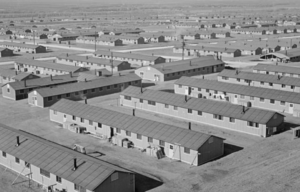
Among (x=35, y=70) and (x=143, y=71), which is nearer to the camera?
(x=143, y=71)

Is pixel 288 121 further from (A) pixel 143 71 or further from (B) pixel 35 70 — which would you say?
(B) pixel 35 70

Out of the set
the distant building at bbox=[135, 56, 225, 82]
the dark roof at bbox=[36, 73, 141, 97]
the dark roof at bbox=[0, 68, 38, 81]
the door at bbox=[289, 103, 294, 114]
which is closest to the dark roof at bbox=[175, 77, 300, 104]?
the door at bbox=[289, 103, 294, 114]

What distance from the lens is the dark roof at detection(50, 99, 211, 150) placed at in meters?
36.6

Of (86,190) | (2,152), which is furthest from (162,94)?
(86,190)

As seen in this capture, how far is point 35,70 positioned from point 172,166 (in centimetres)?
5354

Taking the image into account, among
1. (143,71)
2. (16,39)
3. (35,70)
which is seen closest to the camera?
(143,71)

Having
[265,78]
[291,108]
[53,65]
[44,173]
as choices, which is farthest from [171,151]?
[53,65]

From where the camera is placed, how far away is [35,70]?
82062mm

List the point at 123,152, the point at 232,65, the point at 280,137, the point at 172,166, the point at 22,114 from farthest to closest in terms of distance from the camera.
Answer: the point at 232,65 → the point at 22,114 → the point at 280,137 → the point at 123,152 → the point at 172,166

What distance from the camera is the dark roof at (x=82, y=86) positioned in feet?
186

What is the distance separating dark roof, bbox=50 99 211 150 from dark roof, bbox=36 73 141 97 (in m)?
7.97

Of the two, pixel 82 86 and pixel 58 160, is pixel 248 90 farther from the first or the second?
pixel 58 160

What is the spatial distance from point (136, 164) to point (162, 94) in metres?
19.0

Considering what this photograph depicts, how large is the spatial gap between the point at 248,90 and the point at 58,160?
106ft
